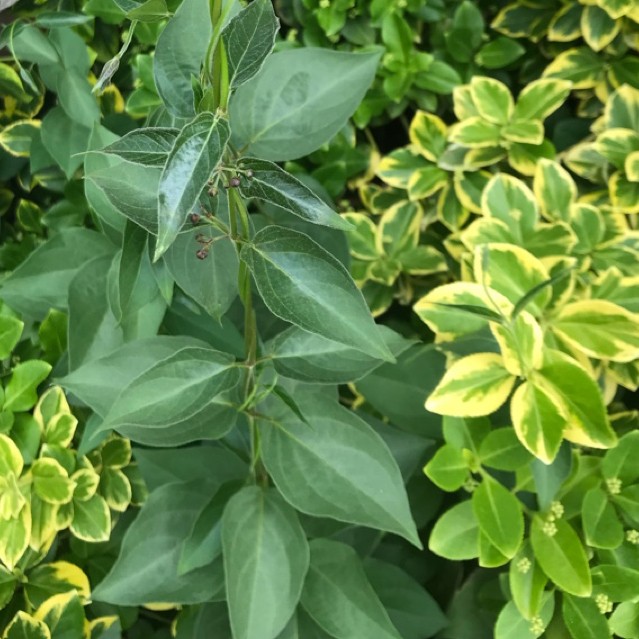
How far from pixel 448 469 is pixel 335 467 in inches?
5.5

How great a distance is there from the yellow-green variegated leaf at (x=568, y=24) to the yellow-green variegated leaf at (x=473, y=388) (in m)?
0.55

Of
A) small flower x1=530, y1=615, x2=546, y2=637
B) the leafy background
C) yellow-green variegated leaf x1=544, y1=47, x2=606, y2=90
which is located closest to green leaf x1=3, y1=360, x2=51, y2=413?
the leafy background

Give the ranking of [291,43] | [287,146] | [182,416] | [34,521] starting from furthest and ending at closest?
1. [291,43]
2. [34,521]
3. [287,146]
4. [182,416]

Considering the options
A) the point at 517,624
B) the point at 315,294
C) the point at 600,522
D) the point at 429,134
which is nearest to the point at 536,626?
the point at 517,624

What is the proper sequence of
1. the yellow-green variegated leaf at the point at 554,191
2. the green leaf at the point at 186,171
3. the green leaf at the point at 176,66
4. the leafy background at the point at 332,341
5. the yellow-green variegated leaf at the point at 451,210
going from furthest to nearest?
1. the yellow-green variegated leaf at the point at 451,210
2. the yellow-green variegated leaf at the point at 554,191
3. the leafy background at the point at 332,341
4. the green leaf at the point at 176,66
5. the green leaf at the point at 186,171

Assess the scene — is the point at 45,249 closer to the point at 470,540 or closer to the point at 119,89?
the point at 119,89

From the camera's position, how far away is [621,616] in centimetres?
59

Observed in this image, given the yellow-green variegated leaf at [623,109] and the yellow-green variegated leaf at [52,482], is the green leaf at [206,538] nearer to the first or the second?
the yellow-green variegated leaf at [52,482]

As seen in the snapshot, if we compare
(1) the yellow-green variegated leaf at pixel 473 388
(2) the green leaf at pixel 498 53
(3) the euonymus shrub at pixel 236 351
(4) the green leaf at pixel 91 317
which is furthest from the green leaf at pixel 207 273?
(2) the green leaf at pixel 498 53

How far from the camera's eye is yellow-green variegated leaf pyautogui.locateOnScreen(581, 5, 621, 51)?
0.85m

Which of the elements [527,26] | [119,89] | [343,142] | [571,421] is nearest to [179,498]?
[571,421]

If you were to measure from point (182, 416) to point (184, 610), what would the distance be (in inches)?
16.4

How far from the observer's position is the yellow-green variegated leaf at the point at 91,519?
2.29 feet

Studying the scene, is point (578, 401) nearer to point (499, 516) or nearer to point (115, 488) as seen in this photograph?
point (499, 516)
